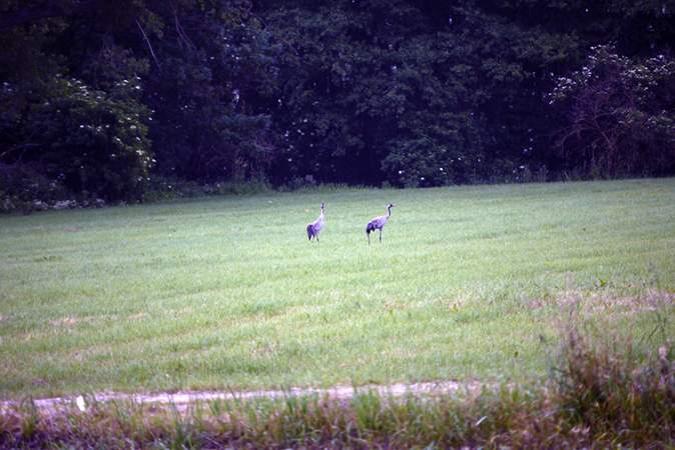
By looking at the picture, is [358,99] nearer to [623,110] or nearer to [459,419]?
[623,110]

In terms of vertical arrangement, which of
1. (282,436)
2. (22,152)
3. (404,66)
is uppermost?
(404,66)

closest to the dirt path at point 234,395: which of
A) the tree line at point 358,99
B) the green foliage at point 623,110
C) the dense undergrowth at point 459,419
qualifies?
the dense undergrowth at point 459,419

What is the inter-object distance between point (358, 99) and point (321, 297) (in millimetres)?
32093

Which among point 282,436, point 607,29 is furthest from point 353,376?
point 607,29

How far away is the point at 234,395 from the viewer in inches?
281

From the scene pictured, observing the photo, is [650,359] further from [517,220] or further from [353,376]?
[517,220]

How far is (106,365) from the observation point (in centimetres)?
887

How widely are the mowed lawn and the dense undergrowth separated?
41 cm

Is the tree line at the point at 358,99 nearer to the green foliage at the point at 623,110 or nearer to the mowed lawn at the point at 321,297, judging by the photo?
the green foliage at the point at 623,110

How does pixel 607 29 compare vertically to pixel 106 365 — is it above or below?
above

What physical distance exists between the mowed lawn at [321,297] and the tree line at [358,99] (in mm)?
13664

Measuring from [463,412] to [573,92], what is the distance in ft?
118

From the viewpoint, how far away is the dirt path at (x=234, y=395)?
7.07 m

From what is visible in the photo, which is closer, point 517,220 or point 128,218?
point 517,220
